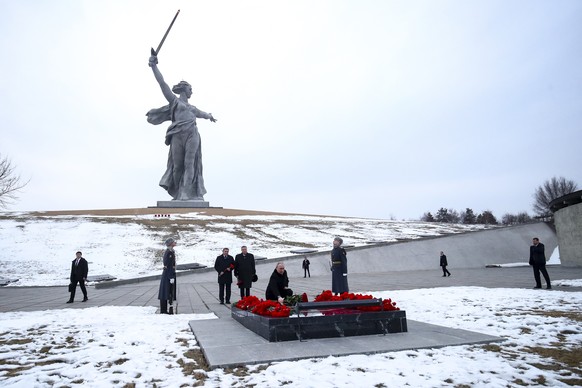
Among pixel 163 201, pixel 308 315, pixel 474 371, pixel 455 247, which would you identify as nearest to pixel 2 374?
pixel 308 315

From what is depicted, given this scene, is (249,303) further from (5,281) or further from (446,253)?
(446,253)

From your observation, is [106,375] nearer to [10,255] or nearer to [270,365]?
[270,365]

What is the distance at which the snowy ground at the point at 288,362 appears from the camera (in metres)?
4.91

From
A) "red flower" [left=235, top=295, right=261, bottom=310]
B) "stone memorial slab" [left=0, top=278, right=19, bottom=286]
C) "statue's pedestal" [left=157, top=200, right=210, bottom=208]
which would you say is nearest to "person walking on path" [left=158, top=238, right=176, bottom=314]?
"red flower" [left=235, top=295, right=261, bottom=310]

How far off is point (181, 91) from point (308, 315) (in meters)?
47.5

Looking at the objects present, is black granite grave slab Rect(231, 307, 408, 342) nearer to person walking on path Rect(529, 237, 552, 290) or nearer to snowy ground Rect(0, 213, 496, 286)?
person walking on path Rect(529, 237, 552, 290)

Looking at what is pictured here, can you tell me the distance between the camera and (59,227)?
37.7 metres

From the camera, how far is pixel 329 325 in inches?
282

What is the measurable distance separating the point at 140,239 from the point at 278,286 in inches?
1061

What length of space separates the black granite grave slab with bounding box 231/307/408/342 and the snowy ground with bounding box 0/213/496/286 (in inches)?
794

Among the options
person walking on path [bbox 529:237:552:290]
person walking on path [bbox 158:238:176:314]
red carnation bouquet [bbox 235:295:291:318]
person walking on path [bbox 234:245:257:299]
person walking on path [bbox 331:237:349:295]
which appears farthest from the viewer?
person walking on path [bbox 529:237:552:290]

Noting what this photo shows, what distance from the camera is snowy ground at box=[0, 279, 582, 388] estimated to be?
4.91 m

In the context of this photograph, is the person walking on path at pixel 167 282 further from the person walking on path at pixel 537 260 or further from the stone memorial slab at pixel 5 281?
the stone memorial slab at pixel 5 281

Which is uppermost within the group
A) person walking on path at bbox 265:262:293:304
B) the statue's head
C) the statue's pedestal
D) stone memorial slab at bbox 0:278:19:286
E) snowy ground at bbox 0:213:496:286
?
the statue's head
